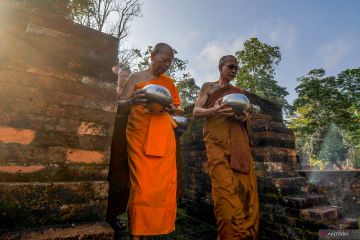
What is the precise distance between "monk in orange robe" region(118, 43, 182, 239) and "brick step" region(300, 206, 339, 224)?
4.43 ft

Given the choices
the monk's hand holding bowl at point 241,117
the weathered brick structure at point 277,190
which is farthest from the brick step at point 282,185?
the monk's hand holding bowl at point 241,117

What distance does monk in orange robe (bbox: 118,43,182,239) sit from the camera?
181 centimetres

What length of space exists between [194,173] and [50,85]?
99.1 inches

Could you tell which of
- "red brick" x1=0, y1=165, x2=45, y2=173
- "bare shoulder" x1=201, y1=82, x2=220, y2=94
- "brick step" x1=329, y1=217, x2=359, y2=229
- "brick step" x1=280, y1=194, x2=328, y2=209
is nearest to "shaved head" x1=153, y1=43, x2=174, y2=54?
"bare shoulder" x1=201, y1=82, x2=220, y2=94

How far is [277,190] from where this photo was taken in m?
2.68

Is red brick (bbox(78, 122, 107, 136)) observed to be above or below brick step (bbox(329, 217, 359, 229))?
above

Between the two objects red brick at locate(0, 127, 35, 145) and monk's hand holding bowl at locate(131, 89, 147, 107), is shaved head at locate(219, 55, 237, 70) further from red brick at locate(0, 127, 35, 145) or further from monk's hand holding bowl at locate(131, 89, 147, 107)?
red brick at locate(0, 127, 35, 145)

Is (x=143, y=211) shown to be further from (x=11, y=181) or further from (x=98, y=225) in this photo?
(x=11, y=181)

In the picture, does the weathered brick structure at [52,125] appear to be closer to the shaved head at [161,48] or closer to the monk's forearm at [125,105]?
the monk's forearm at [125,105]

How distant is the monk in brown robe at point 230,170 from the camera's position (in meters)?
2.11

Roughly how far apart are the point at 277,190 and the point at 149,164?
1.56 meters

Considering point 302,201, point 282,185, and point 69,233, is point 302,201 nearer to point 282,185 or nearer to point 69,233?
point 282,185

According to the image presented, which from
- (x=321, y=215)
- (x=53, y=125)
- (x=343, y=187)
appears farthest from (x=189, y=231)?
(x=343, y=187)

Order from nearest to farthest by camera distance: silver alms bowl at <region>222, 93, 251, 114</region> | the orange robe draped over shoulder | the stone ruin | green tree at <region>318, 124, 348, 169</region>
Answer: the stone ruin → the orange robe draped over shoulder → silver alms bowl at <region>222, 93, 251, 114</region> → green tree at <region>318, 124, 348, 169</region>
